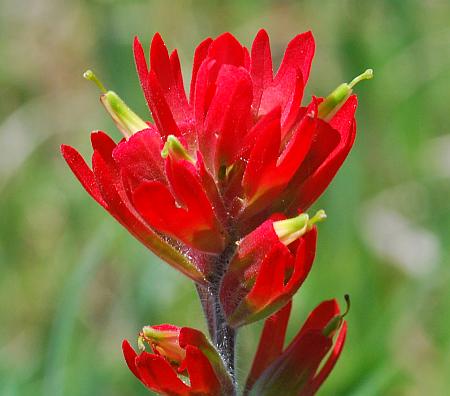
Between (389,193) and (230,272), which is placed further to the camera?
(389,193)

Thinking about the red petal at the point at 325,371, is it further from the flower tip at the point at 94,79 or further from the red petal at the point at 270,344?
the flower tip at the point at 94,79

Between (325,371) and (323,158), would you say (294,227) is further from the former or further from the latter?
(325,371)

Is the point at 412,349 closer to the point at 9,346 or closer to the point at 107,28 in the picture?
the point at 9,346

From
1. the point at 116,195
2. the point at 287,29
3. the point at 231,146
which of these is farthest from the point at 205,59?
the point at 287,29

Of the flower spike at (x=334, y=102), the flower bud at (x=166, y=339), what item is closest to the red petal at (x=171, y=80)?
the flower spike at (x=334, y=102)

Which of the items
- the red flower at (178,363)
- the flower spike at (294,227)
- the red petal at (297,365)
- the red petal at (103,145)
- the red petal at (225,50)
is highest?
the red petal at (225,50)

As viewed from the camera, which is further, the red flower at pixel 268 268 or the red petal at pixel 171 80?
the red petal at pixel 171 80
